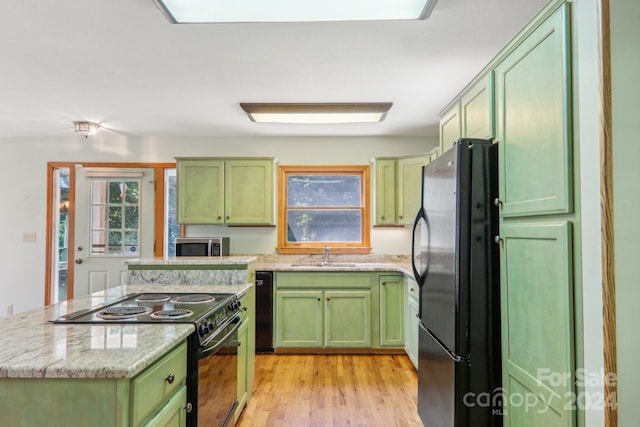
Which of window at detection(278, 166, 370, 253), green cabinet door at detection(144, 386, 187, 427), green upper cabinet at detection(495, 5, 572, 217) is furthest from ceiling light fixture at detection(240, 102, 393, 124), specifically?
green cabinet door at detection(144, 386, 187, 427)

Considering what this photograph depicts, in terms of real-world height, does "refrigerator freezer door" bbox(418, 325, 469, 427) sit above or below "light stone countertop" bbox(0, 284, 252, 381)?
below

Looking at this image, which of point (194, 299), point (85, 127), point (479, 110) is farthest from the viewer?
point (85, 127)

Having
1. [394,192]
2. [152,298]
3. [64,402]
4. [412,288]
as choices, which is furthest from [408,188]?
[64,402]

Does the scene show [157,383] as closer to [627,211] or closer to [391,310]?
[627,211]

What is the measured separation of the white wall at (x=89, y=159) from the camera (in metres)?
Result: 4.30

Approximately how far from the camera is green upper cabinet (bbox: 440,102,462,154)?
85.5 inches

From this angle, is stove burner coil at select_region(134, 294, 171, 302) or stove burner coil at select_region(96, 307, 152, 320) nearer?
stove burner coil at select_region(96, 307, 152, 320)

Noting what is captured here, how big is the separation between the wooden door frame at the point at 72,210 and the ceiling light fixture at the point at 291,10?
2.86 metres

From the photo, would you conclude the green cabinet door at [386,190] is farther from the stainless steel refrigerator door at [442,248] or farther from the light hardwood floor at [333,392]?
the stainless steel refrigerator door at [442,248]

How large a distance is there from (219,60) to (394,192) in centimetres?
234

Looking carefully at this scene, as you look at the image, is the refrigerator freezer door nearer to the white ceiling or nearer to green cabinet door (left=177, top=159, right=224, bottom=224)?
the white ceiling

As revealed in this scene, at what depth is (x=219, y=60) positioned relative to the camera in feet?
7.82

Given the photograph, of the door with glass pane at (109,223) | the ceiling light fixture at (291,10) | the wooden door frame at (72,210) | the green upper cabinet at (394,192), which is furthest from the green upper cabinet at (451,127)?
the door with glass pane at (109,223)

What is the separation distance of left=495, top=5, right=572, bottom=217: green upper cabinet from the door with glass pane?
3.98 m
